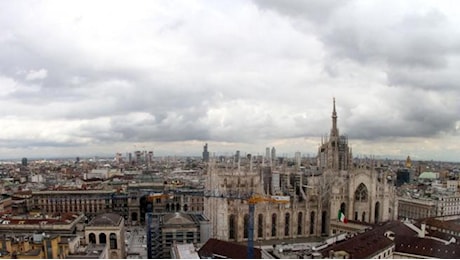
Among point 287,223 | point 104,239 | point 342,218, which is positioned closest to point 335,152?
point 342,218

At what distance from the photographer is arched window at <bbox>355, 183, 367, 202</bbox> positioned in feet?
52.4

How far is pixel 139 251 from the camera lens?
14.0m

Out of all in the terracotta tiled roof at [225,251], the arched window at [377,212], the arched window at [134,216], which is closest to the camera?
the terracotta tiled roof at [225,251]

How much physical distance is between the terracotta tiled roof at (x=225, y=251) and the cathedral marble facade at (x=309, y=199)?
3503mm

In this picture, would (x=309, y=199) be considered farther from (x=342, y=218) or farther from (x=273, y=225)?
(x=273, y=225)

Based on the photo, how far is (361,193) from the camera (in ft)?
52.5

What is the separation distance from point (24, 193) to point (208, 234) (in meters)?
12.6

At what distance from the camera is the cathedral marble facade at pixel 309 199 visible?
1422 centimetres

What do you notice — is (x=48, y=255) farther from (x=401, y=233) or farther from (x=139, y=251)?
(x=401, y=233)

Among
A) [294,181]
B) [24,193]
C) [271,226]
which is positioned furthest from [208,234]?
[24,193]

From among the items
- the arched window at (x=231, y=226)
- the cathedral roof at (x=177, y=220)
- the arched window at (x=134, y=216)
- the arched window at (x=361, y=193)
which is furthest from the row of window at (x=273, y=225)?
the arched window at (x=134, y=216)

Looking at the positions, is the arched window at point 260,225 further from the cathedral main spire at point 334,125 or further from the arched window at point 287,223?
the cathedral main spire at point 334,125

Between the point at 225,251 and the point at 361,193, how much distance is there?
25.7 ft

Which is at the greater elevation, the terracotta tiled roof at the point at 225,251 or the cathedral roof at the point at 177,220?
the cathedral roof at the point at 177,220
